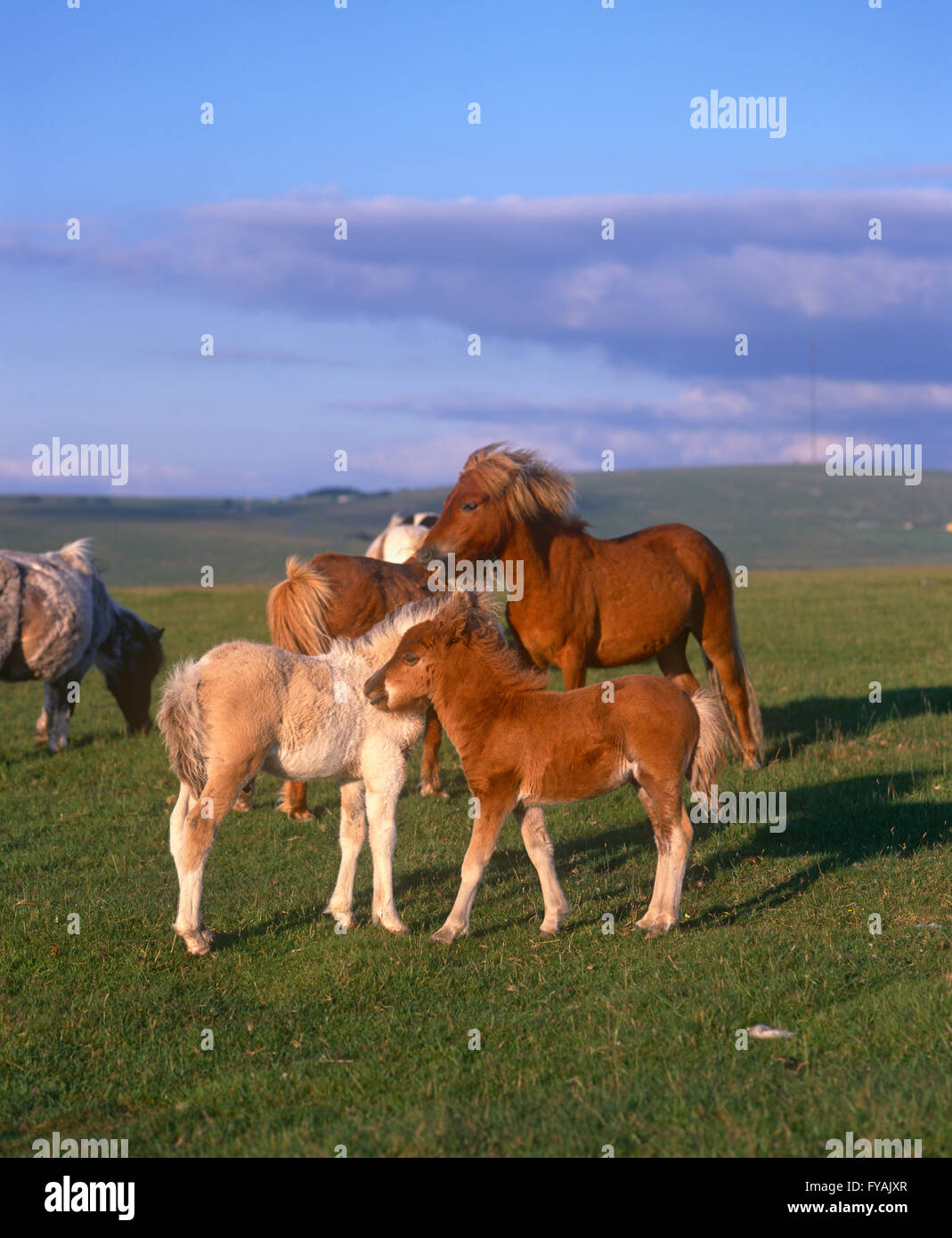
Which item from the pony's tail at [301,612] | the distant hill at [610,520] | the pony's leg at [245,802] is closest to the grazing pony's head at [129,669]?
the pony's leg at [245,802]

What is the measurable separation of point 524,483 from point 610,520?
426ft

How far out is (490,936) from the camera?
738 centimetres

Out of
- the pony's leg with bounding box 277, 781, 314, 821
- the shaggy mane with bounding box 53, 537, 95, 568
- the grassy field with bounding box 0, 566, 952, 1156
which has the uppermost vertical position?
the shaggy mane with bounding box 53, 537, 95, 568

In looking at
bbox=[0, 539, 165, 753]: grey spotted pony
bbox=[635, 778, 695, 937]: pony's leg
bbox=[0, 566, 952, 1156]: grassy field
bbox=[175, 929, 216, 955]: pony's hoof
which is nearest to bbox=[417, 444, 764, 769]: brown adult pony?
bbox=[0, 566, 952, 1156]: grassy field

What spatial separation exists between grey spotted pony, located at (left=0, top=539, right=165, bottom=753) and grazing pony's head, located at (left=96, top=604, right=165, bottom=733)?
1 centimetres

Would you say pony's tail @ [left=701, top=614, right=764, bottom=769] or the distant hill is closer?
pony's tail @ [left=701, top=614, right=764, bottom=769]

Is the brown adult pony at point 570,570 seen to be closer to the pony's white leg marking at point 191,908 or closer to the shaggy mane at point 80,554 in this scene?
the pony's white leg marking at point 191,908

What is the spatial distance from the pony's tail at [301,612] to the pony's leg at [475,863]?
11.8 ft

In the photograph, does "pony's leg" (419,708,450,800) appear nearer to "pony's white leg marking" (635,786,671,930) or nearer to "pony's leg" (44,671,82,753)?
"pony's white leg marking" (635,786,671,930)

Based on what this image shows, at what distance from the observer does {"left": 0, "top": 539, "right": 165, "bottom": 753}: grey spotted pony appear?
13922 mm

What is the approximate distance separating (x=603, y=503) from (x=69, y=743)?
455ft
